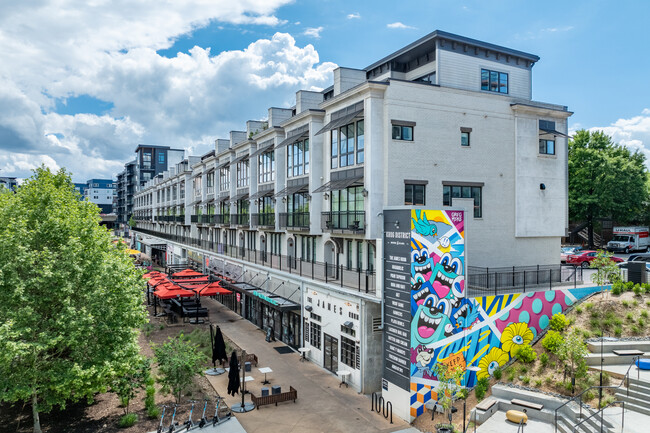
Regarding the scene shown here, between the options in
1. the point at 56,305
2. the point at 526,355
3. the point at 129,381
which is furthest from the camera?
the point at 526,355

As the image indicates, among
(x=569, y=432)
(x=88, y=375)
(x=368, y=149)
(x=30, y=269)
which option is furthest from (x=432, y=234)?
(x=30, y=269)

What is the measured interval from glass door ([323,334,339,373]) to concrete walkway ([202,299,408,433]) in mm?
378

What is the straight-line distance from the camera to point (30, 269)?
15930 mm

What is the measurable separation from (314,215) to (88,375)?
49.2 feet

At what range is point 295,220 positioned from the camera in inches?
1161

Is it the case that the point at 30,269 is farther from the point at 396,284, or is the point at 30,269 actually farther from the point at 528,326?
the point at 528,326

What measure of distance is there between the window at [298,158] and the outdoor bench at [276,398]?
1370cm

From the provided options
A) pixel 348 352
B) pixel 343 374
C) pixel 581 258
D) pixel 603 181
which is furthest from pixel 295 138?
pixel 603 181

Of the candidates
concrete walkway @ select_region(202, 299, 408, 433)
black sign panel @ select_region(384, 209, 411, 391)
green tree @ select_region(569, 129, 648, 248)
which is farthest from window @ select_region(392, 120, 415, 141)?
green tree @ select_region(569, 129, 648, 248)

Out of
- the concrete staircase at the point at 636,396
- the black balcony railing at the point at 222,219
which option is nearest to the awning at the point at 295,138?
the black balcony railing at the point at 222,219

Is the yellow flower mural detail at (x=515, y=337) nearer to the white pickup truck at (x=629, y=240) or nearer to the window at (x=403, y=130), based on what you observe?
the window at (x=403, y=130)

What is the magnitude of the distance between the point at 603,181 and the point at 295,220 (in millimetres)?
38629

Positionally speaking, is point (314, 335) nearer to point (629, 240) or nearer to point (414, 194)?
point (414, 194)

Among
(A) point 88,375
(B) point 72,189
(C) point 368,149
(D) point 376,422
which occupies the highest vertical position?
(C) point 368,149
